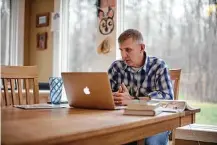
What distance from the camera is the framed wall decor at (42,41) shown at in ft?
13.1

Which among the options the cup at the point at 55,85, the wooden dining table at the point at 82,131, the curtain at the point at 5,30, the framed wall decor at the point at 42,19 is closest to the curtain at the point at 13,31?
the curtain at the point at 5,30

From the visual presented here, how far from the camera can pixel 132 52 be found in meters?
2.13

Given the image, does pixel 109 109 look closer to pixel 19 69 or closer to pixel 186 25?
pixel 19 69

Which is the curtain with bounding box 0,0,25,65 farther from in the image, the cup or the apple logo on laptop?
the apple logo on laptop

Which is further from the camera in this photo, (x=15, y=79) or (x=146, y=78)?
(x=146, y=78)

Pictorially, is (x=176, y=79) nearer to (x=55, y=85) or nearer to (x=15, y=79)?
(x=55, y=85)

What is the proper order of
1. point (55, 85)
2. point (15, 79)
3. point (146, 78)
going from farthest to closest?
point (146, 78)
point (15, 79)
point (55, 85)

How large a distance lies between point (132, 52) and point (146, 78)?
20cm

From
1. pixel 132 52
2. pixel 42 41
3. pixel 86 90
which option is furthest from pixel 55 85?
pixel 42 41

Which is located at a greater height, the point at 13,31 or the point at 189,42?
the point at 13,31

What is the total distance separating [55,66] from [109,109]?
2.45m

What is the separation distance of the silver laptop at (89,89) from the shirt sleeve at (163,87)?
46 centimetres

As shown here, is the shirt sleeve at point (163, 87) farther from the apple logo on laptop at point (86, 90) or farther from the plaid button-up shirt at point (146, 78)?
the apple logo on laptop at point (86, 90)

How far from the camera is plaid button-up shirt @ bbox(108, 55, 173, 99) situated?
1966 millimetres
